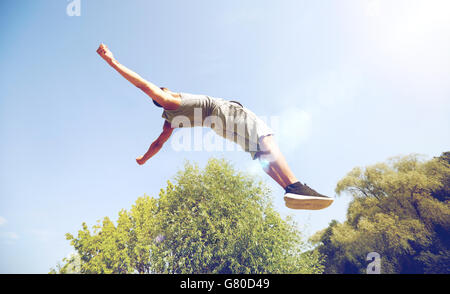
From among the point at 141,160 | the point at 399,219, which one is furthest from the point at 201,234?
the point at 399,219

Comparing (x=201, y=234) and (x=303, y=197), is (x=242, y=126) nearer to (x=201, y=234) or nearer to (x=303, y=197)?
(x=303, y=197)

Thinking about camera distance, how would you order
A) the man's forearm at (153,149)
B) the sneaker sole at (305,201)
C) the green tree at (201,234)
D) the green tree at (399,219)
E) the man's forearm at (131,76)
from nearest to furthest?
the man's forearm at (131,76)
the sneaker sole at (305,201)
the man's forearm at (153,149)
the green tree at (201,234)
the green tree at (399,219)

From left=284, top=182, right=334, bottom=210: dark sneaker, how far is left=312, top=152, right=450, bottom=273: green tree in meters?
21.6

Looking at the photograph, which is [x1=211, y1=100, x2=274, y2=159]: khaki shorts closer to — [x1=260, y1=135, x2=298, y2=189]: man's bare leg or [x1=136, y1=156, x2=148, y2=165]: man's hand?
[x1=260, y1=135, x2=298, y2=189]: man's bare leg

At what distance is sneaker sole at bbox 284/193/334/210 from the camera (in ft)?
7.45

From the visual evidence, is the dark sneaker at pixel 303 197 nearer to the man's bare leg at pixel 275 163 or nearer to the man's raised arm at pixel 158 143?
the man's bare leg at pixel 275 163

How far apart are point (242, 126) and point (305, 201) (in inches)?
36.1

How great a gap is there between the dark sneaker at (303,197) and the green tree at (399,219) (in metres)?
21.6

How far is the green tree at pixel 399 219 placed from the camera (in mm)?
Result: 19734

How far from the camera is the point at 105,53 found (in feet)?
7.51

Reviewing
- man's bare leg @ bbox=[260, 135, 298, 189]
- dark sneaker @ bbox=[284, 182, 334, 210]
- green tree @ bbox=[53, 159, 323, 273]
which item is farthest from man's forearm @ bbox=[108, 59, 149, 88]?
green tree @ bbox=[53, 159, 323, 273]

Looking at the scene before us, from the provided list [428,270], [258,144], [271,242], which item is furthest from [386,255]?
[258,144]
